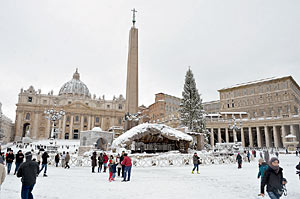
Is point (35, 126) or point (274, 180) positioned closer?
point (274, 180)

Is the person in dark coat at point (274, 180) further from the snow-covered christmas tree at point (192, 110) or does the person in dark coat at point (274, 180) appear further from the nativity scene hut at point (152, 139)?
the snow-covered christmas tree at point (192, 110)

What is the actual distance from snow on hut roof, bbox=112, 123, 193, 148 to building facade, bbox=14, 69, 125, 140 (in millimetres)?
64750

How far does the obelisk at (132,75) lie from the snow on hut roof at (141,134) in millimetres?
5537

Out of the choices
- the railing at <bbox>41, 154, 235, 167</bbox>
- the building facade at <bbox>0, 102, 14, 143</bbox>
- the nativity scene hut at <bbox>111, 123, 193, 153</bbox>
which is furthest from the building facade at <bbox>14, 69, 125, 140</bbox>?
the railing at <bbox>41, 154, 235, 167</bbox>

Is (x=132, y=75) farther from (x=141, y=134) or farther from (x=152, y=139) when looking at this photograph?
(x=141, y=134)

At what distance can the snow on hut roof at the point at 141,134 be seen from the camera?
719 inches

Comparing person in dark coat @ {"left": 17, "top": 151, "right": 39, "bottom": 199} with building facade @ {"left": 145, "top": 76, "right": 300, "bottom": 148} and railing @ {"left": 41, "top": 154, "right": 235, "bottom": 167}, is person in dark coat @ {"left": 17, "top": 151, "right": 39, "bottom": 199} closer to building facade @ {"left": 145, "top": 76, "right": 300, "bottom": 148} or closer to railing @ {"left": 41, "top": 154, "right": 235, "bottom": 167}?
railing @ {"left": 41, "top": 154, "right": 235, "bottom": 167}

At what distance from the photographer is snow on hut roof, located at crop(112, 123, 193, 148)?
18250mm

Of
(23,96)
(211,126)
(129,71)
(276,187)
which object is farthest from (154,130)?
(23,96)

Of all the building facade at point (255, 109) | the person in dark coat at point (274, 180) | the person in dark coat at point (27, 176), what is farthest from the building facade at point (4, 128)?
the person in dark coat at point (274, 180)

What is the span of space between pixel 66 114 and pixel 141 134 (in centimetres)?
7362

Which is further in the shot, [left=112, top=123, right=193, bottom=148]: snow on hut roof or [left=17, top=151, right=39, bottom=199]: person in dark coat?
[left=112, top=123, right=193, bottom=148]: snow on hut roof

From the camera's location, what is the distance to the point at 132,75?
25484 millimetres

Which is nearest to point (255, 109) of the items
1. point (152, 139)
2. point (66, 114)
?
point (152, 139)
